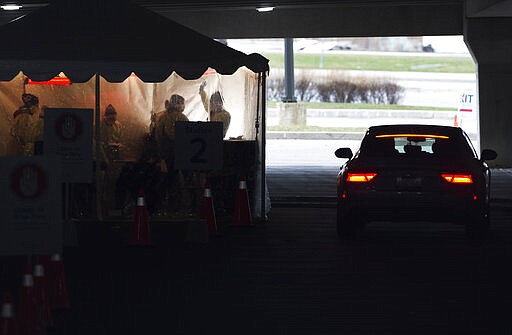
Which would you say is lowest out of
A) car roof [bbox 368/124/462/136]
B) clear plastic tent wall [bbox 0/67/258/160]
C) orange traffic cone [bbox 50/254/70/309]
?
orange traffic cone [bbox 50/254/70/309]

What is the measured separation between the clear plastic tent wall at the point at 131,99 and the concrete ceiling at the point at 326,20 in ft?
44.3

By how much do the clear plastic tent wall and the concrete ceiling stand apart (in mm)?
13504

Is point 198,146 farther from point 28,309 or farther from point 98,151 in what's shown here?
point 28,309

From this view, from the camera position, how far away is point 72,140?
16.2m

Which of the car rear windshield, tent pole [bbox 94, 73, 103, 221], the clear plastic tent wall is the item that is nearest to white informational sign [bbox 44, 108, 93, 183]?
tent pole [bbox 94, 73, 103, 221]

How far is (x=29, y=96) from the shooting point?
18.6 metres

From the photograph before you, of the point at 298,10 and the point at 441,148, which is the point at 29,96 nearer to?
the point at 441,148

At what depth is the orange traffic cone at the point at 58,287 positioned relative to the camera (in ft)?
34.7

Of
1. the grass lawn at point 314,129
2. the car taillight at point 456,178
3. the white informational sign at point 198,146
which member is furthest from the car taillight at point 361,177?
the grass lawn at point 314,129

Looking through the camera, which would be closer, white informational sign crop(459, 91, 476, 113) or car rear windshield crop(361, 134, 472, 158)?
car rear windshield crop(361, 134, 472, 158)

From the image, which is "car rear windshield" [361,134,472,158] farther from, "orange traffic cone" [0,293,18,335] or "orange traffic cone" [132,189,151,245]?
"orange traffic cone" [0,293,18,335]

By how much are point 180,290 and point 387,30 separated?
23915mm

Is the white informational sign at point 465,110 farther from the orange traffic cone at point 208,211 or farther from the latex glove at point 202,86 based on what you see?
the orange traffic cone at point 208,211

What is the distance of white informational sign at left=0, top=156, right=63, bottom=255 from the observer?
10109mm
